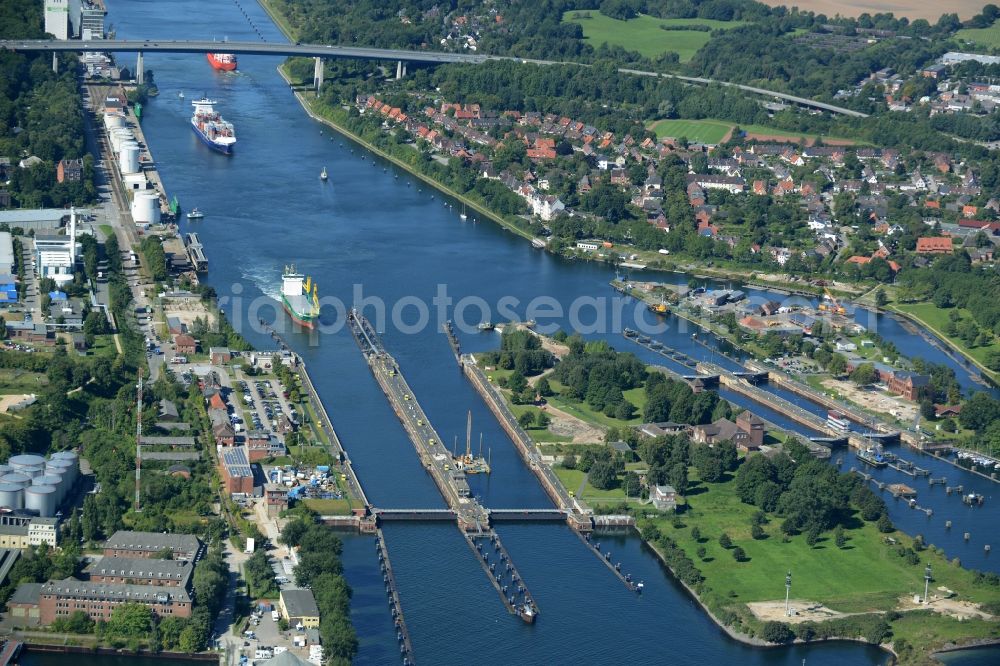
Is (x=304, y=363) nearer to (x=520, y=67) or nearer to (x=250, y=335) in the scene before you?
(x=250, y=335)

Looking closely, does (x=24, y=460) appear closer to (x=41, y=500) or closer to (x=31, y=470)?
(x=31, y=470)

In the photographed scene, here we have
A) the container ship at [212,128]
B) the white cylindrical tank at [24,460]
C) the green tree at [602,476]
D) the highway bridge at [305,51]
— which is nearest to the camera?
the white cylindrical tank at [24,460]

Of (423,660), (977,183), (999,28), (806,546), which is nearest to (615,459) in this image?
(806,546)

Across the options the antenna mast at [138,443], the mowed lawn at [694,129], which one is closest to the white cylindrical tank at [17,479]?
the antenna mast at [138,443]

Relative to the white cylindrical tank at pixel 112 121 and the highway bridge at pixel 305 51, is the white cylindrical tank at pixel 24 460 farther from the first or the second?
the highway bridge at pixel 305 51

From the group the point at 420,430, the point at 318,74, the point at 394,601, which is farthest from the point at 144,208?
the point at 394,601

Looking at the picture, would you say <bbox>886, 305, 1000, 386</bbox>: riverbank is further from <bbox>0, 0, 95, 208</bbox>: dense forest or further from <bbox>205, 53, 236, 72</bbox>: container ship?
<bbox>205, 53, 236, 72</bbox>: container ship
